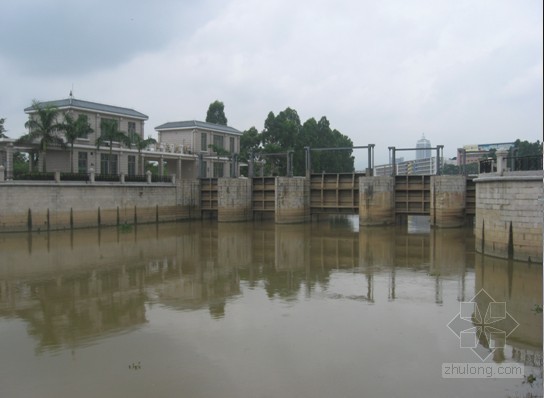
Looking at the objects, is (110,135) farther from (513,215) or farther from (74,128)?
(513,215)

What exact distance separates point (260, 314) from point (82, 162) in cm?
2833

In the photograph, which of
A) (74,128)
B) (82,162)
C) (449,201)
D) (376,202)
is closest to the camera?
(449,201)

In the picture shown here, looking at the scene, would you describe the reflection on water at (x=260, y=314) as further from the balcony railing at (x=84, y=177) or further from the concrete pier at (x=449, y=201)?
the balcony railing at (x=84, y=177)

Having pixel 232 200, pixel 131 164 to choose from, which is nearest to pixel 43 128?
pixel 131 164

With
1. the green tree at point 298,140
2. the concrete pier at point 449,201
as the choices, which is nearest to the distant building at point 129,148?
the green tree at point 298,140

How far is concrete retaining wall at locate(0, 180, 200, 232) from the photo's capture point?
91.3ft

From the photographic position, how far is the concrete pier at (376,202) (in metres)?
31.8

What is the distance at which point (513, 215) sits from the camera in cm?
1675

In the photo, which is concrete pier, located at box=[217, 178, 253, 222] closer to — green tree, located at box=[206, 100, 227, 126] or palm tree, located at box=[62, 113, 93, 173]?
palm tree, located at box=[62, 113, 93, 173]

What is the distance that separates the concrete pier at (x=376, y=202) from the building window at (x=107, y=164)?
62.5 feet

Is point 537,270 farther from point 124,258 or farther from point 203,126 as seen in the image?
point 203,126

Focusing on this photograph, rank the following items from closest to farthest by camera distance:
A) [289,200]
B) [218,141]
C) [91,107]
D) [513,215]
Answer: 1. [513,215]
2. [289,200]
3. [91,107]
4. [218,141]

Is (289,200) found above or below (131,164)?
below

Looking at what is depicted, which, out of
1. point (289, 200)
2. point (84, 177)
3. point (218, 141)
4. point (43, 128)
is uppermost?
point (218, 141)
